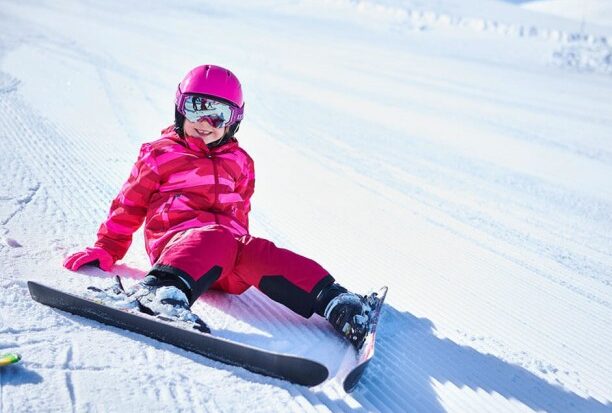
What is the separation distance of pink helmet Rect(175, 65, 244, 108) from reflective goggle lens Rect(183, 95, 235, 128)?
30 millimetres

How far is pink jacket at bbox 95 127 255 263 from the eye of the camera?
262cm

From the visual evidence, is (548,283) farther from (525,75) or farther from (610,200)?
(525,75)

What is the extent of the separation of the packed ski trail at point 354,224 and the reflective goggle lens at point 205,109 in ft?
2.63

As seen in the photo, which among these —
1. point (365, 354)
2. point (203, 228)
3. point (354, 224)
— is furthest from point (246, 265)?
point (354, 224)

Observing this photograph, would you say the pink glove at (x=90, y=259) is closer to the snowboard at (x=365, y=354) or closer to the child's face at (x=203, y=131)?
the child's face at (x=203, y=131)

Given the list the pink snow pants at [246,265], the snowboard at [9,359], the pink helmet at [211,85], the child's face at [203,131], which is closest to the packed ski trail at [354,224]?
the snowboard at [9,359]

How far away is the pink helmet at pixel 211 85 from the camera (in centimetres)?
273

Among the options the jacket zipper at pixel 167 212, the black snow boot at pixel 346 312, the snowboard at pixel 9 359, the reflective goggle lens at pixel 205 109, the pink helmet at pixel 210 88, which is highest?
the pink helmet at pixel 210 88

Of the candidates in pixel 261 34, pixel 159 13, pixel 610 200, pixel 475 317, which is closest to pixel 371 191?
pixel 475 317

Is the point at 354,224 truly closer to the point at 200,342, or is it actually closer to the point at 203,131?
the point at 203,131

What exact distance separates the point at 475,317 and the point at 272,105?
559 centimetres

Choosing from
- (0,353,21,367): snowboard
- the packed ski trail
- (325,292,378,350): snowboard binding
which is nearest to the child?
(325,292,378,350): snowboard binding

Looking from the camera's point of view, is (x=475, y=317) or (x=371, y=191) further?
(x=371, y=191)

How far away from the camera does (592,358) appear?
2494 millimetres
